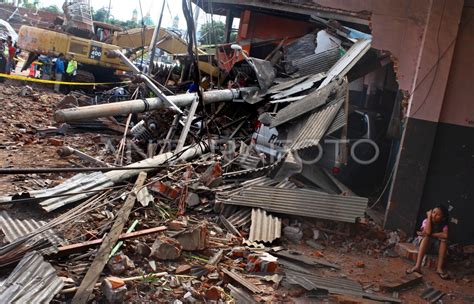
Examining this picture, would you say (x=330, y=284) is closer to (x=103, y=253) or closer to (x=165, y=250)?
(x=165, y=250)

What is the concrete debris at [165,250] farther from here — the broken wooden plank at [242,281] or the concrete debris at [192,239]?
the broken wooden plank at [242,281]

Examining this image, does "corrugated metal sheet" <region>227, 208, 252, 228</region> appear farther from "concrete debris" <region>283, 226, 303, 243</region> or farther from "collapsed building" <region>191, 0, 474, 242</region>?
"collapsed building" <region>191, 0, 474, 242</region>

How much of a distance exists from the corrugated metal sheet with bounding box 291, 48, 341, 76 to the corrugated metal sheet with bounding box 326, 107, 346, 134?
3.80 meters

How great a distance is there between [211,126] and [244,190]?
4.45m

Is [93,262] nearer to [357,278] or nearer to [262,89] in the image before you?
[357,278]

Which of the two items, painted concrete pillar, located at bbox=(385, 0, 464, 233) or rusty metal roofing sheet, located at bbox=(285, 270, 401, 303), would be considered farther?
painted concrete pillar, located at bbox=(385, 0, 464, 233)

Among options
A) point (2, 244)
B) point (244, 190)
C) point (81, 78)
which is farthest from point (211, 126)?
point (81, 78)

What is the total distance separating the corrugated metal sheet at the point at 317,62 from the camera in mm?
12633

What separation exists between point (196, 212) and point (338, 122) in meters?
3.42

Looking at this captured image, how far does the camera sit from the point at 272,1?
15.9 m

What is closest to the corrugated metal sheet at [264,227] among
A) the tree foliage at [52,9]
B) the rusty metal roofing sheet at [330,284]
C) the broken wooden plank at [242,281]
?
the rusty metal roofing sheet at [330,284]

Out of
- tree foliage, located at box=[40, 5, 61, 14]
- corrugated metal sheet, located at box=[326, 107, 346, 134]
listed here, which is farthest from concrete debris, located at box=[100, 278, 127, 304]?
tree foliage, located at box=[40, 5, 61, 14]

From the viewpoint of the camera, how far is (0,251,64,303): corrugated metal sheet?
4230mm

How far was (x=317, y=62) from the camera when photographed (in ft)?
42.3
